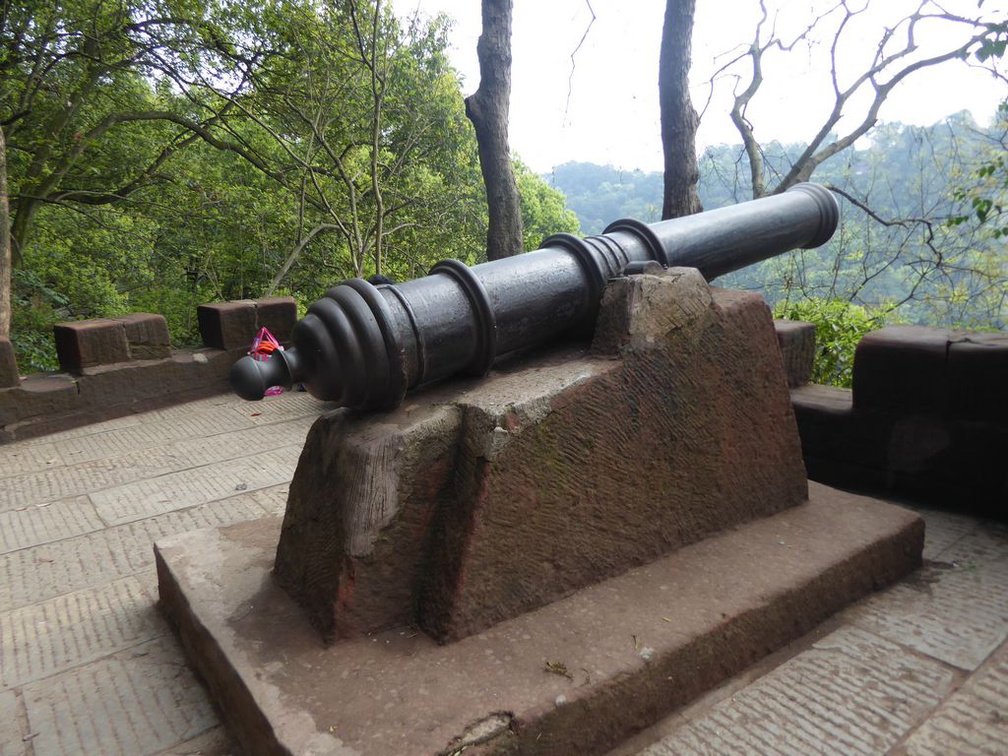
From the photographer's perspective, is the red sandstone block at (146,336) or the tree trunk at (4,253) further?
the tree trunk at (4,253)

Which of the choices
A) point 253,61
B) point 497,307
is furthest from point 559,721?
point 253,61

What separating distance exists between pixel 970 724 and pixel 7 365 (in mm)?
5526

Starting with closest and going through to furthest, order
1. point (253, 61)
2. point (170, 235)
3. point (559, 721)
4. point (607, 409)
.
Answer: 1. point (559, 721)
2. point (607, 409)
3. point (253, 61)
4. point (170, 235)

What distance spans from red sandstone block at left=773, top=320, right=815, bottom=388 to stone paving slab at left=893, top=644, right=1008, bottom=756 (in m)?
1.99

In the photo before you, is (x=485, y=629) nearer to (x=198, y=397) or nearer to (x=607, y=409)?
(x=607, y=409)

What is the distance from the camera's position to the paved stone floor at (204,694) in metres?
1.77

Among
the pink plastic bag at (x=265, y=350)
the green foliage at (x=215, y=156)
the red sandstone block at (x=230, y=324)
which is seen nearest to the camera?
the pink plastic bag at (x=265, y=350)

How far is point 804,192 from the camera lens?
10.5 ft

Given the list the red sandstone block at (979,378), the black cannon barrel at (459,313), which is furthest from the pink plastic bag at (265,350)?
the red sandstone block at (979,378)

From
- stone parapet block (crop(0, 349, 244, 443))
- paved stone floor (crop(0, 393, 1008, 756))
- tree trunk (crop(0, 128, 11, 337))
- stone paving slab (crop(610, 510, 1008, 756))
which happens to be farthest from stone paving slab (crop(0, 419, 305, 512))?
stone paving slab (crop(610, 510, 1008, 756))

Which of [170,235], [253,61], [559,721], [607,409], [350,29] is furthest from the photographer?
[170,235]

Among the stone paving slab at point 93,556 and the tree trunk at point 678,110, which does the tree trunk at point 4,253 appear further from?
the tree trunk at point 678,110

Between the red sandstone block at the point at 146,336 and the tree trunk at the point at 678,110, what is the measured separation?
15.1 feet

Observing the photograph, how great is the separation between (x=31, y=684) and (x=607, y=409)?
1.92 meters
